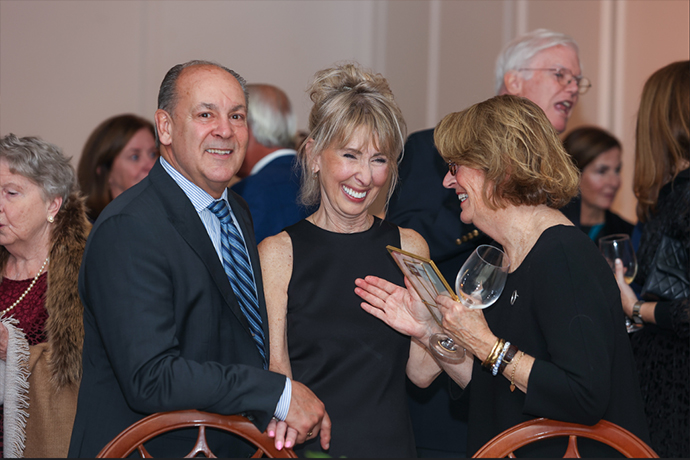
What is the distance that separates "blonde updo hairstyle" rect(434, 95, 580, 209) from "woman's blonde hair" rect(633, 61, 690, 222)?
1.18 m

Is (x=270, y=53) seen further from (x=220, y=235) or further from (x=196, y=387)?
(x=196, y=387)

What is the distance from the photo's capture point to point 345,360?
2088 mm

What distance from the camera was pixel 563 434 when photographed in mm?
1571

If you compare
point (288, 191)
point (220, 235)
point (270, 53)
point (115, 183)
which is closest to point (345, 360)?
point (220, 235)

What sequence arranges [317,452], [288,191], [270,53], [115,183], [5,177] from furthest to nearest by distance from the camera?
1. [270,53]
2. [115,183]
3. [288,191]
4. [5,177]
5. [317,452]

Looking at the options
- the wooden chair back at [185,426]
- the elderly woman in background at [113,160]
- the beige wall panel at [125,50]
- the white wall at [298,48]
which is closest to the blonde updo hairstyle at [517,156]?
the wooden chair back at [185,426]

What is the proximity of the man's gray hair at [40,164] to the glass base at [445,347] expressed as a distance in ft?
4.58

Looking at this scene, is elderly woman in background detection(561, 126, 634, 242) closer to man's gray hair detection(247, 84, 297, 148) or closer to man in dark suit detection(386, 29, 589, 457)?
man in dark suit detection(386, 29, 589, 457)

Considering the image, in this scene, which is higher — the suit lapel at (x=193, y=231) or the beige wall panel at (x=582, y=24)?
the beige wall panel at (x=582, y=24)

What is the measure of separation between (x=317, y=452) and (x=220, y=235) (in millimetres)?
709

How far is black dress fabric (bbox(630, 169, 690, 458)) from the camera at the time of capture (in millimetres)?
2490

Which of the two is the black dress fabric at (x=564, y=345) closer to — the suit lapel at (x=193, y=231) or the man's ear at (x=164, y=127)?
the suit lapel at (x=193, y=231)

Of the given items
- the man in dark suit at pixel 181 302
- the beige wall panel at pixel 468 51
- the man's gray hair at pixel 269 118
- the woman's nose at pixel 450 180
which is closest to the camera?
the man in dark suit at pixel 181 302

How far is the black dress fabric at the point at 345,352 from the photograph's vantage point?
205cm
